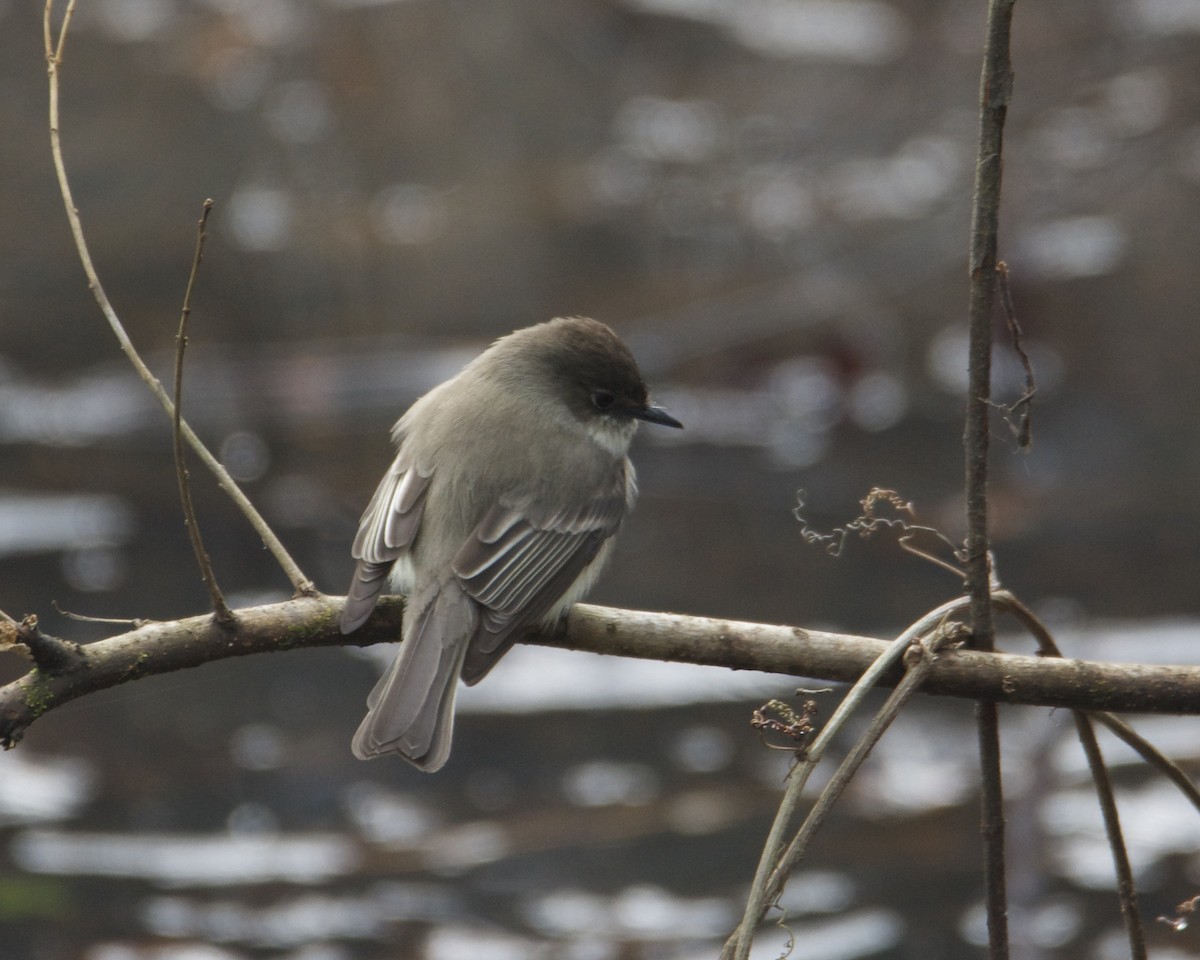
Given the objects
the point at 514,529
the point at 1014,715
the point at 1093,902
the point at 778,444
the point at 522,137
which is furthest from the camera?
the point at 522,137

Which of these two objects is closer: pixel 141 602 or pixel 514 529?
pixel 514 529

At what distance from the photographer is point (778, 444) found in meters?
9.04

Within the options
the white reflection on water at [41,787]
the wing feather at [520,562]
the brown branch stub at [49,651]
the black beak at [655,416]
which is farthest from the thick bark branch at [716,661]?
the white reflection on water at [41,787]

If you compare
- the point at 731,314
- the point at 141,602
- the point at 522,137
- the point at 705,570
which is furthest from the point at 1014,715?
the point at 522,137

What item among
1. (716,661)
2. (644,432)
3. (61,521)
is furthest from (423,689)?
(644,432)

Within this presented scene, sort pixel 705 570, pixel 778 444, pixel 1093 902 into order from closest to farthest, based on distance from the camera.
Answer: pixel 1093 902 → pixel 705 570 → pixel 778 444

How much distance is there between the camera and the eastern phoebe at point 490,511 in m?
3.43

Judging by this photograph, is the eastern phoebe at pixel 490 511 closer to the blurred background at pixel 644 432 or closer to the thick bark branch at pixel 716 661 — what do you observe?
the thick bark branch at pixel 716 661

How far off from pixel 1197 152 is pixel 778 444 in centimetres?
394

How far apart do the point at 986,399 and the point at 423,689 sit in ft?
5.36

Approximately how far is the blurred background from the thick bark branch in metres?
2.08

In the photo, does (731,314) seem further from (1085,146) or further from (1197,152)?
(1197,152)

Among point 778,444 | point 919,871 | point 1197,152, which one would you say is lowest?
point 919,871

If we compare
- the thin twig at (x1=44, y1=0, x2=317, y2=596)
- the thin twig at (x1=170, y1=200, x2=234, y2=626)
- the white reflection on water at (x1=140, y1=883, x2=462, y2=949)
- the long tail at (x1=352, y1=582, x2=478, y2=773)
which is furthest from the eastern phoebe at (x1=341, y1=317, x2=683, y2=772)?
the white reflection on water at (x1=140, y1=883, x2=462, y2=949)
